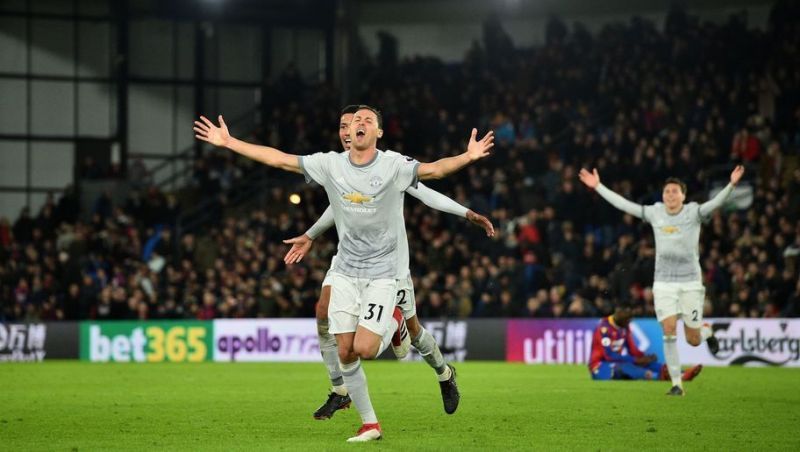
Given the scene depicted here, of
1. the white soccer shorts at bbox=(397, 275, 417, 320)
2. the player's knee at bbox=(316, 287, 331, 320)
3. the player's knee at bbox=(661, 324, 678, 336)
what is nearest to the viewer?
the white soccer shorts at bbox=(397, 275, 417, 320)

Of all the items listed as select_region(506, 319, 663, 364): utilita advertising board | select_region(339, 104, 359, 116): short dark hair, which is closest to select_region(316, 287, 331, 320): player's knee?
select_region(339, 104, 359, 116): short dark hair

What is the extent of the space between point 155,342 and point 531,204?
895cm

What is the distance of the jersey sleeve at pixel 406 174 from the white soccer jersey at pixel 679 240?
6.67 metres

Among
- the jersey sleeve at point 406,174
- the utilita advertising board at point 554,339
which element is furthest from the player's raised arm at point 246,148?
the utilita advertising board at point 554,339

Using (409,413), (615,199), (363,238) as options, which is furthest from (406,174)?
(615,199)

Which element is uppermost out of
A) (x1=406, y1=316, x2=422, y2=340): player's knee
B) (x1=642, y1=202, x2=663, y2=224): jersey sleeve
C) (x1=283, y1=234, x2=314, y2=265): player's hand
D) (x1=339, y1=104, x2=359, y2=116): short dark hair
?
(x1=339, y1=104, x2=359, y2=116): short dark hair

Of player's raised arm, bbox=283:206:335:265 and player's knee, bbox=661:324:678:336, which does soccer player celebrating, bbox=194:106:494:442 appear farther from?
player's knee, bbox=661:324:678:336

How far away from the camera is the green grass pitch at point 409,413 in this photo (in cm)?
1033

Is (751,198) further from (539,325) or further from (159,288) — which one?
(159,288)

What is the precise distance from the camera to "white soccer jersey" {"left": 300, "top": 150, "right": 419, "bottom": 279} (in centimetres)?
1029

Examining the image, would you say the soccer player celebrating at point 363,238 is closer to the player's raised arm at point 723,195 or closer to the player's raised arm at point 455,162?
the player's raised arm at point 455,162

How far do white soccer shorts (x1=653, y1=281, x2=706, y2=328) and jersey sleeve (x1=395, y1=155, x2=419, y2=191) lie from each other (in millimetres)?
6695

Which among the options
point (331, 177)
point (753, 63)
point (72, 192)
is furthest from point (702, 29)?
point (331, 177)

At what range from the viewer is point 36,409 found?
45.7ft
